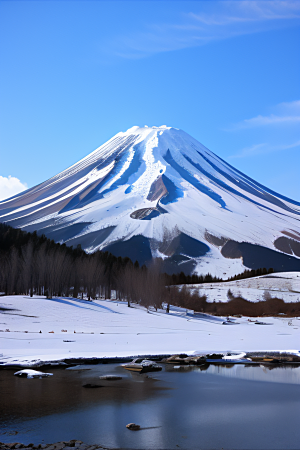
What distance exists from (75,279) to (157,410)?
52910mm

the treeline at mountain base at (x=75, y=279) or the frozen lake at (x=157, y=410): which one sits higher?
the treeline at mountain base at (x=75, y=279)

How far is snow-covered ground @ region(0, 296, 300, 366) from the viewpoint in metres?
22.8

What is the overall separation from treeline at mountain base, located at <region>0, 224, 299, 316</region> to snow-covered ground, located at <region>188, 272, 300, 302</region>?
353 centimetres

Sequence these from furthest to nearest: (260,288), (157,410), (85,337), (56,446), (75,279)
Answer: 1. (260,288)
2. (75,279)
3. (85,337)
4. (157,410)
5. (56,446)

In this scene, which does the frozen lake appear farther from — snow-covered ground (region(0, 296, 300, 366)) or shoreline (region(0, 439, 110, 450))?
snow-covered ground (region(0, 296, 300, 366))

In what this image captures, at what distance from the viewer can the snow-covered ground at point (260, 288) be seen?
86000 millimetres

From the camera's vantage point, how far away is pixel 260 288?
94312 millimetres

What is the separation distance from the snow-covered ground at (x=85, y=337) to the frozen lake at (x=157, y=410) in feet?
13.3

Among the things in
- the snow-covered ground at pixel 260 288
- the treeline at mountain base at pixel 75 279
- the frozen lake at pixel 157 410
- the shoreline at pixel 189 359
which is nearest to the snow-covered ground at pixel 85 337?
the shoreline at pixel 189 359

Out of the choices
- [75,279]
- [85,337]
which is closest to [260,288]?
[75,279]

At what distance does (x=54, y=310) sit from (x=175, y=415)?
3271 cm

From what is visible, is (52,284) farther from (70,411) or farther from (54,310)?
(70,411)

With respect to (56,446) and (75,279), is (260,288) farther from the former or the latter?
(56,446)

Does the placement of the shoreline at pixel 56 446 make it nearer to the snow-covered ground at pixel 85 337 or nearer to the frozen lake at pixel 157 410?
the frozen lake at pixel 157 410
